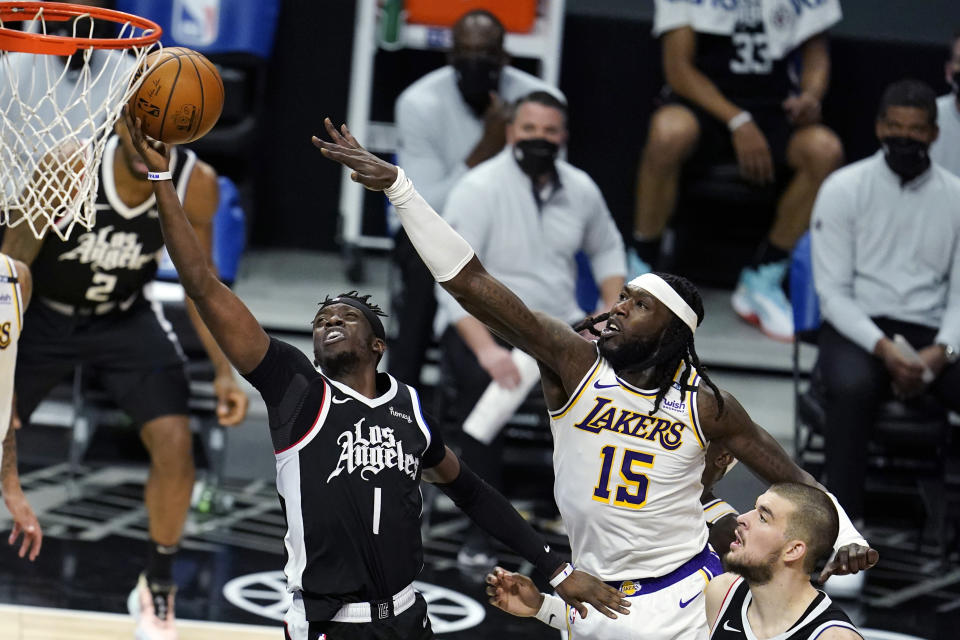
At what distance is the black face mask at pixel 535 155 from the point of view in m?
6.33

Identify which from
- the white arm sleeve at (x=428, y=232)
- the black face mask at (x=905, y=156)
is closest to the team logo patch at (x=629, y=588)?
the white arm sleeve at (x=428, y=232)

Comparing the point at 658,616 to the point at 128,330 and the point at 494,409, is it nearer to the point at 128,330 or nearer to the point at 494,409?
the point at 494,409

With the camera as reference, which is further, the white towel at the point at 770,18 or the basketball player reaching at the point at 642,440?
the white towel at the point at 770,18

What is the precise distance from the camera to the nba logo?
779 centimetres

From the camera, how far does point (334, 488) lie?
3816 mm

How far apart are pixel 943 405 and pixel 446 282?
3220 mm

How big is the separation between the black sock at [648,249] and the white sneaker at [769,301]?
62 cm

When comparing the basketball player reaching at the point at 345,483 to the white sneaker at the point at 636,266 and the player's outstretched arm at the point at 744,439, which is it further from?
the white sneaker at the point at 636,266

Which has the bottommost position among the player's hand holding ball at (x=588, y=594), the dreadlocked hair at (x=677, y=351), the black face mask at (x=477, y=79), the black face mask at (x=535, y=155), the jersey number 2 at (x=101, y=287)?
the player's hand holding ball at (x=588, y=594)

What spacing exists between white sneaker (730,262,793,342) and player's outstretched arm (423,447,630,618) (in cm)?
410

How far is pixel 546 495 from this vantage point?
7.01 metres

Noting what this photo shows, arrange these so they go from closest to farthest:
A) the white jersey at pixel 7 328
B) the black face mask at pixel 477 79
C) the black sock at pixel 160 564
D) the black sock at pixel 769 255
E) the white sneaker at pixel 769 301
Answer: the white jersey at pixel 7 328 < the black sock at pixel 160 564 < the black face mask at pixel 477 79 < the black sock at pixel 769 255 < the white sneaker at pixel 769 301

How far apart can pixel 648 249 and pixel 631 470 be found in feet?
12.1

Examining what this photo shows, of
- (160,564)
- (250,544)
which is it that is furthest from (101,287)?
(250,544)
